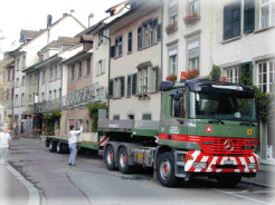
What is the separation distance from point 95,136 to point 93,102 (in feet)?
44.6

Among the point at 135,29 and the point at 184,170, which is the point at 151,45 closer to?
the point at 135,29

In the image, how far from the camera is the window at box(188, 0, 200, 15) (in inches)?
731

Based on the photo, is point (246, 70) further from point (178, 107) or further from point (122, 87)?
point (122, 87)

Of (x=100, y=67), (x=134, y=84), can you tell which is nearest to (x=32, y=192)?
(x=134, y=84)

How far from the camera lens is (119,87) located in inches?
1078

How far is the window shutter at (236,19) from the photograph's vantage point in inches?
611

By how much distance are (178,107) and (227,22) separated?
7.77m

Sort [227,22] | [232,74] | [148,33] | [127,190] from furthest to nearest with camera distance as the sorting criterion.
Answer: [148,33], [227,22], [232,74], [127,190]

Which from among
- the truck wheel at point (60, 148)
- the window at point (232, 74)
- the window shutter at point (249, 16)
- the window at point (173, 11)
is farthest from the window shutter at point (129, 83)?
the window shutter at point (249, 16)

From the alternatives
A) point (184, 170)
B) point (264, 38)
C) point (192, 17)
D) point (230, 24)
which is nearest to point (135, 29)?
point (192, 17)

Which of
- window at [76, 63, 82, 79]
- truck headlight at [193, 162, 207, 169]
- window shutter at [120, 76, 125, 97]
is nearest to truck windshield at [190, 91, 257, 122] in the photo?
truck headlight at [193, 162, 207, 169]

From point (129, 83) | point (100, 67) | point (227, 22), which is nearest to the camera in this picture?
point (227, 22)

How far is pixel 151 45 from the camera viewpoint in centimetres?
2298

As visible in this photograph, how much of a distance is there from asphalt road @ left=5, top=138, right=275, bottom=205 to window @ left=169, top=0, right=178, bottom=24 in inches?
404
